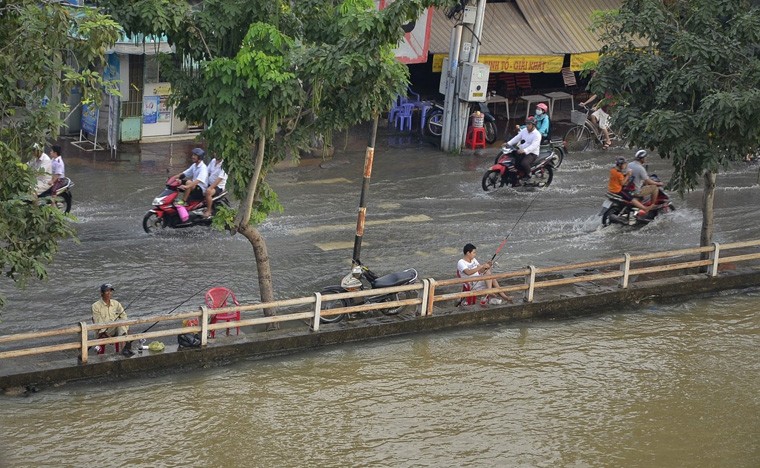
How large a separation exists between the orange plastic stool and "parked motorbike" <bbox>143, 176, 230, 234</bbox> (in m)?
8.56

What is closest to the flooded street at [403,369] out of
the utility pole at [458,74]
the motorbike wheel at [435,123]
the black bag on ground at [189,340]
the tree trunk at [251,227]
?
the black bag on ground at [189,340]

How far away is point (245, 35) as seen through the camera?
43.3ft

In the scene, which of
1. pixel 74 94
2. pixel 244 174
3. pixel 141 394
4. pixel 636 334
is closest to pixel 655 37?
pixel 636 334

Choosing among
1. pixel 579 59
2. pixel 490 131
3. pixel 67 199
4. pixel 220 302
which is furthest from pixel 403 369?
pixel 579 59

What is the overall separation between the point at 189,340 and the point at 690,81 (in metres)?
7.93

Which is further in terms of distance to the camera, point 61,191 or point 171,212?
point 61,191

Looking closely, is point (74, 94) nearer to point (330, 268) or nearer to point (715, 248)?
point (330, 268)

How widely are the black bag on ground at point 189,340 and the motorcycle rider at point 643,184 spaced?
31.2ft

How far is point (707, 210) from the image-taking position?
1788 cm

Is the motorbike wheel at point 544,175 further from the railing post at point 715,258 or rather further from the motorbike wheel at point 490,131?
the railing post at point 715,258

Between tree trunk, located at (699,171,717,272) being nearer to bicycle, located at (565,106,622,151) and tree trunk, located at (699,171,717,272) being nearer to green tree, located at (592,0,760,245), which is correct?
green tree, located at (592,0,760,245)

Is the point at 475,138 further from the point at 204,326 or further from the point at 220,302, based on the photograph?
the point at 204,326

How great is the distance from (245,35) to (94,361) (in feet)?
13.9

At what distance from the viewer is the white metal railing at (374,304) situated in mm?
12711
